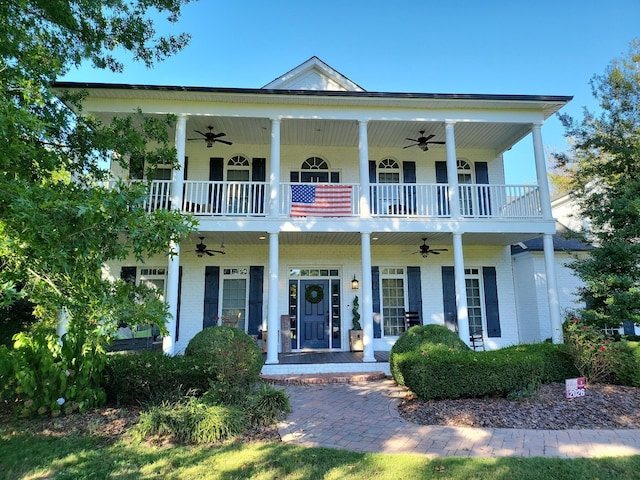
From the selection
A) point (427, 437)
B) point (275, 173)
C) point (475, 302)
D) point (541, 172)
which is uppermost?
point (541, 172)

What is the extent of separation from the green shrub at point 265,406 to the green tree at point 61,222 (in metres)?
2.08

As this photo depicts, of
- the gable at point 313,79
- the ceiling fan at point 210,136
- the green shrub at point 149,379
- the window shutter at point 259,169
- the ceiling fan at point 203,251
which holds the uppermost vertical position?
the gable at point 313,79

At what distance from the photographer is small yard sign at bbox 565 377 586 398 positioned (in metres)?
6.01

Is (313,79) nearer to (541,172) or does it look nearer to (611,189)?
(541,172)

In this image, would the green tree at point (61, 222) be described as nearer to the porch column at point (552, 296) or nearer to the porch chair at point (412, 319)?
the porch chair at point (412, 319)

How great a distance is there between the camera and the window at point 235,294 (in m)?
11.3

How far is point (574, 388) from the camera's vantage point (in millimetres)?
6031

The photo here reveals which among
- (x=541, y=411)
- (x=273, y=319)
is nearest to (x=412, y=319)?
(x=273, y=319)

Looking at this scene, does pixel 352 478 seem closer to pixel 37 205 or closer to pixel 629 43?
pixel 37 205

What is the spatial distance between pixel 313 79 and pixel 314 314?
7335mm

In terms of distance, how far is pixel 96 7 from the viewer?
716cm

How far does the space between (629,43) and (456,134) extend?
5.35 meters

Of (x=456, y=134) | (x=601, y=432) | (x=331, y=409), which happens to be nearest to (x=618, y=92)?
(x=456, y=134)

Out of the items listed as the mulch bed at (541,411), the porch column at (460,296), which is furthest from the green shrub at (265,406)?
the porch column at (460,296)
